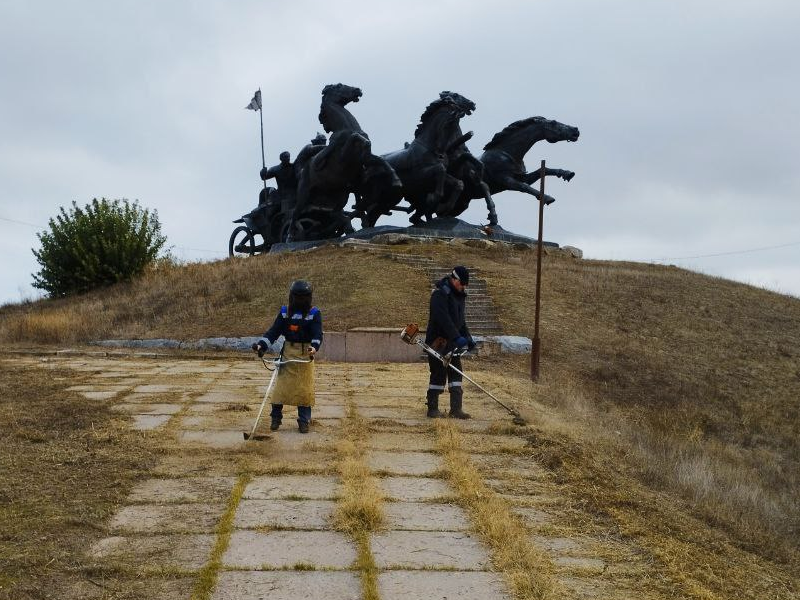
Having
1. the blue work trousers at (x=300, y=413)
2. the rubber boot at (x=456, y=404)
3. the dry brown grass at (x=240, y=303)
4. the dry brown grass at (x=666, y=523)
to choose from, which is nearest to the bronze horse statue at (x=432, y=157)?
the dry brown grass at (x=240, y=303)

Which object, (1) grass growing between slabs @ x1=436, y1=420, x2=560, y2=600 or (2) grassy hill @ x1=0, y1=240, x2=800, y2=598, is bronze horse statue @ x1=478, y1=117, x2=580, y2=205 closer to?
(2) grassy hill @ x1=0, y1=240, x2=800, y2=598

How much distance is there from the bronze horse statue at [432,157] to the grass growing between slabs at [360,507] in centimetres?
1735

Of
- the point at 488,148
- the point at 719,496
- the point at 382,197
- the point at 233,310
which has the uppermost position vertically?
the point at 488,148

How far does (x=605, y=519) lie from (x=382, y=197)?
19.5m

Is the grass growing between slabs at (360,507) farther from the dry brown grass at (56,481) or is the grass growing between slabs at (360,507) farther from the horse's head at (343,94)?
the horse's head at (343,94)

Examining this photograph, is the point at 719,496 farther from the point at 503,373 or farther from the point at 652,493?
the point at 503,373

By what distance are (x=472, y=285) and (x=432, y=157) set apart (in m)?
6.05

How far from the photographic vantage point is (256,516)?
4387 millimetres

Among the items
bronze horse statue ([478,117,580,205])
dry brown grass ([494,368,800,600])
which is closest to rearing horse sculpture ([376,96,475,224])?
bronze horse statue ([478,117,580,205])

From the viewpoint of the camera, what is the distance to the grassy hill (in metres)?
5.19

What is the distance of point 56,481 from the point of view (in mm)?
4883

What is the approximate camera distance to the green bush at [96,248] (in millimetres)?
25891

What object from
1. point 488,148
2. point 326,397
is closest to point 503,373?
point 326,397

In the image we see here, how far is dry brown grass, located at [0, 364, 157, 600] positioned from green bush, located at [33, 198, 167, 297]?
18.7 meters
